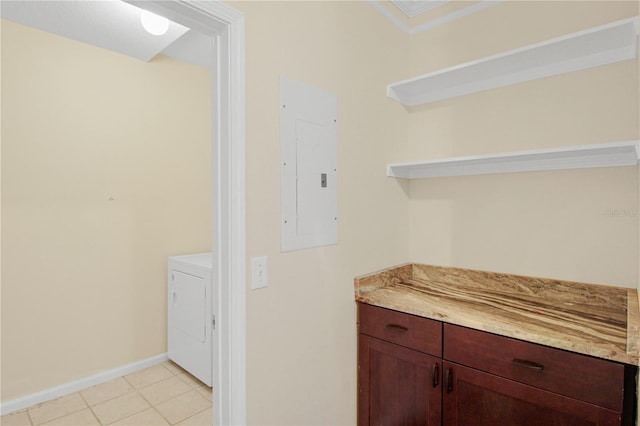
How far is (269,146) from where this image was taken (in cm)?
132

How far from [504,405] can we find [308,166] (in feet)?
4.07

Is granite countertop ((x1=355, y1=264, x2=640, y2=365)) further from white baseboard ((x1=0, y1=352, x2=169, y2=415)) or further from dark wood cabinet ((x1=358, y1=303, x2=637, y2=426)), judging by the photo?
white baseboard ((x1=0, y1=352, x2=169, y2=415))

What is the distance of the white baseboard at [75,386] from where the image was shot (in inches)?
85.8

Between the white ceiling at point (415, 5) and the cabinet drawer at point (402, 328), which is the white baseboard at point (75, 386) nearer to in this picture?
the cabinet drawer at point (402, 328)

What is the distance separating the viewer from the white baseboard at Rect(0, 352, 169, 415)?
2178mm

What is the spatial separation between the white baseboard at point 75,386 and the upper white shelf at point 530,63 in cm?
280

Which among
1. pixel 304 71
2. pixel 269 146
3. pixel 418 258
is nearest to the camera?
pixel 269 146

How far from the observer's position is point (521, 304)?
5.20 ft

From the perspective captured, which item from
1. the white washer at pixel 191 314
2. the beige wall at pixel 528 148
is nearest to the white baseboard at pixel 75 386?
the white washer at pixel 191 314

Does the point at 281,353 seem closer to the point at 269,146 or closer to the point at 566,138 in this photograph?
the point at 269,146

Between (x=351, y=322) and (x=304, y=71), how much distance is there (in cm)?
125

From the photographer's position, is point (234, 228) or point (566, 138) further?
point (566, 138)

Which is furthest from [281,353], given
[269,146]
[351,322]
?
[269,146]

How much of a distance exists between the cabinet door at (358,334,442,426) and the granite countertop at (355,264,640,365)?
0.72 ft
